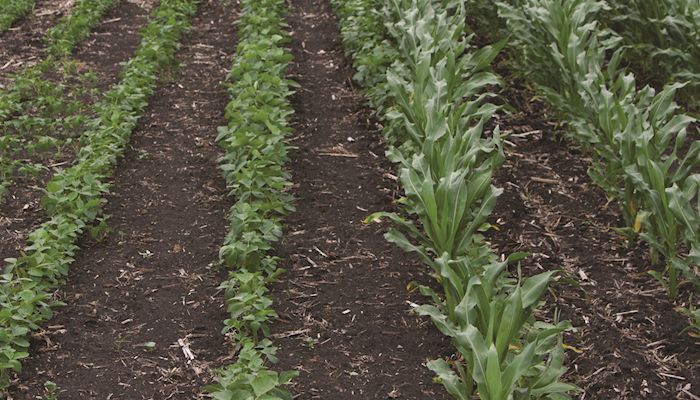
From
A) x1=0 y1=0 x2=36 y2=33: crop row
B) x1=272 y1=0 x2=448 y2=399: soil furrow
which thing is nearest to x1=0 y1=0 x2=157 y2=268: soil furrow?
x1=0 y1=0 x2=36 y2=33: crop row

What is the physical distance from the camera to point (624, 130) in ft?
17.3

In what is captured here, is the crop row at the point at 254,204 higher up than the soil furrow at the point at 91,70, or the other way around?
the crop row at the point at 254,204

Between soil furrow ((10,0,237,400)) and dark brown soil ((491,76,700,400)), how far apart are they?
5.74 ft

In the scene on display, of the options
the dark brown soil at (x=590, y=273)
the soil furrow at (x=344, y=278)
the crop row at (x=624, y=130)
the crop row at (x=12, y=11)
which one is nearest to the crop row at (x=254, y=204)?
the soil furrow at (x=344, y=278)

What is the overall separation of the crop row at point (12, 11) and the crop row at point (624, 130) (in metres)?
5.03

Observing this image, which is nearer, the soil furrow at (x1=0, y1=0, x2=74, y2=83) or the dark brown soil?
the dark brown soil

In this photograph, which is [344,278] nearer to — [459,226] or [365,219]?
[365,219]

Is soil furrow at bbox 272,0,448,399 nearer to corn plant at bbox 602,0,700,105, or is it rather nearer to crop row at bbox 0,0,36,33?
corn plant at bbox 602,0,700,105

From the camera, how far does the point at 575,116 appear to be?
6.25 meters

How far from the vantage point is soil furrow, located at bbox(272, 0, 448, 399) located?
4.45 meters

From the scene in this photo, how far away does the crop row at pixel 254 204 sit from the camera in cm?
411

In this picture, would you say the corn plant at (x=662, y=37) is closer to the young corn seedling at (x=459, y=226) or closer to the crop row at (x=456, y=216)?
the crop row at (x=456, y=216)

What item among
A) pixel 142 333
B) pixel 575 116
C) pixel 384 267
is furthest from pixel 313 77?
pixel 142 333

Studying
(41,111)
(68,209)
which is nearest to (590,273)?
(68,209)
